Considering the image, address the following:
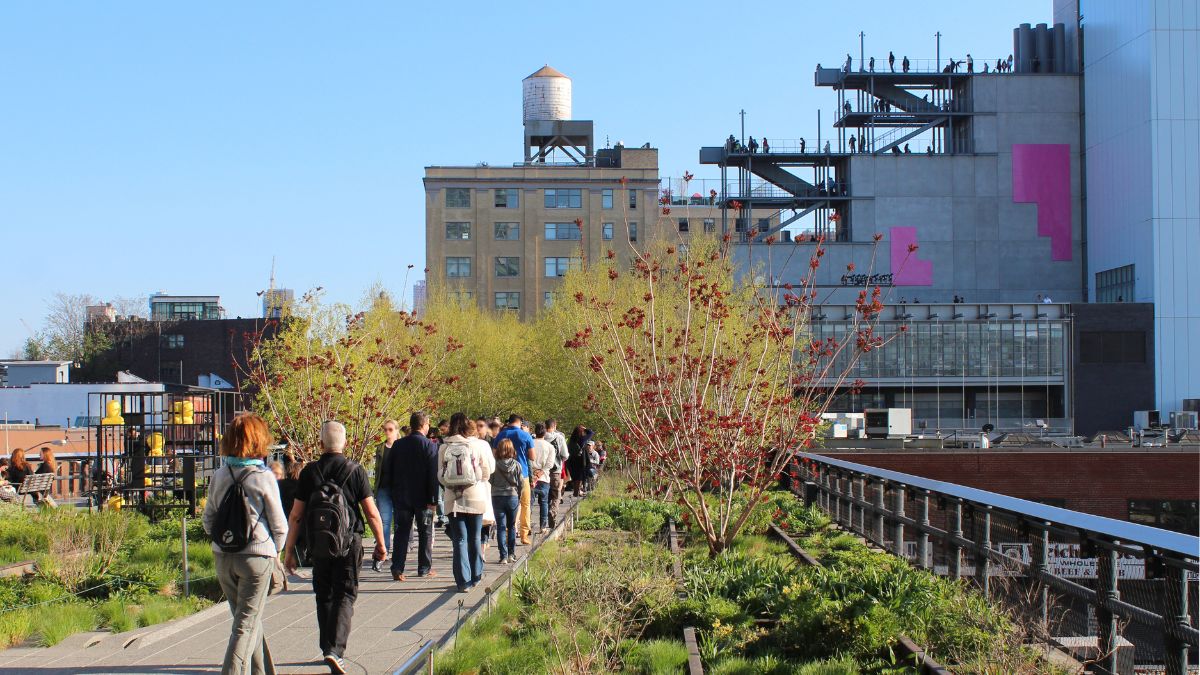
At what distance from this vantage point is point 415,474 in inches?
487

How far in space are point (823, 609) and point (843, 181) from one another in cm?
8633

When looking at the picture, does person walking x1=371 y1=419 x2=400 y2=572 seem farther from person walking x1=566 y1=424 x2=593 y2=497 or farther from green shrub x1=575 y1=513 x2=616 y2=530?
person walking x1=566 y1=424 x2=593 y2=497

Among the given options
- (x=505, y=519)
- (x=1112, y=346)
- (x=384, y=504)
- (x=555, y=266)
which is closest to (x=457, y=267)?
(x=555, y=266)

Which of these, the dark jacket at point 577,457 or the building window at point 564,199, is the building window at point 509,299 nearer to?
the building window at point 564,199

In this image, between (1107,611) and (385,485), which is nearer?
(1107,611)

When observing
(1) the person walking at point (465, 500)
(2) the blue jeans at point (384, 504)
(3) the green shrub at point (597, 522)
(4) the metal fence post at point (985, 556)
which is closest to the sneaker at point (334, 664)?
(1) the person walking at point (465, 500)

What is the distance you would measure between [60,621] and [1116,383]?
7878 cm

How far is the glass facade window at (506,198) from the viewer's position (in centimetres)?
9956

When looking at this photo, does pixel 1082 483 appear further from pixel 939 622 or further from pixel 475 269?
pixel 475 269

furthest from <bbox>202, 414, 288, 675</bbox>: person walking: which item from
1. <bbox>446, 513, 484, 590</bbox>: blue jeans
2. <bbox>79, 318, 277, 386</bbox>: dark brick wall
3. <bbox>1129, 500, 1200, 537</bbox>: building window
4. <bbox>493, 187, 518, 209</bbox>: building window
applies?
<bbox>493, 187, 518, 209</bbox>: building window

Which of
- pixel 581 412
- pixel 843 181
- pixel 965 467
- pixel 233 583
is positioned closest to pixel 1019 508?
pixel 233 583

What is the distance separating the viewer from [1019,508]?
9.43m

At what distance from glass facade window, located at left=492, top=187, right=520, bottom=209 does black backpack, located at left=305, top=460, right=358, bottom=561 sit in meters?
92.1

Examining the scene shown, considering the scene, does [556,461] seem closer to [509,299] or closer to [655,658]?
[655,658]
